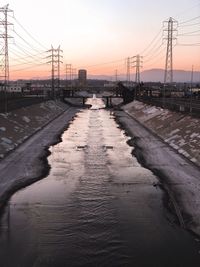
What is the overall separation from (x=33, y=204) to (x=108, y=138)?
28179 millimetres

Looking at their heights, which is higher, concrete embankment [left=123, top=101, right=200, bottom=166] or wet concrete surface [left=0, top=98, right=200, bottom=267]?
concrete embankment [left=123, top=101, right=200, bottom=166]

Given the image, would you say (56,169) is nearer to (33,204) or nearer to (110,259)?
(33,204)

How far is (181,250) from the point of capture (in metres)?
14.9

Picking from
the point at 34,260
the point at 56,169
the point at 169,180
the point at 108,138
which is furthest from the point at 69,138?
the point at 34,260

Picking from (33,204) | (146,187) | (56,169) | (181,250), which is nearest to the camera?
(181,250)

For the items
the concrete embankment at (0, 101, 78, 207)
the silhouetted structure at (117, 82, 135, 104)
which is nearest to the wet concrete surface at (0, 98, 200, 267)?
the concrete embankment at (0, 101, 78, 207)

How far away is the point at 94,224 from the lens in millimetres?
17375

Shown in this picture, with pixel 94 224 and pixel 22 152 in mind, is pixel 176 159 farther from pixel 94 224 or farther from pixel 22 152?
pixel 94 224

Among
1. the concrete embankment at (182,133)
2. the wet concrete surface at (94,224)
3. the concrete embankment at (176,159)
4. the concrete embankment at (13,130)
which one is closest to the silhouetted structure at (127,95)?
the concrete embankment at (13,130)

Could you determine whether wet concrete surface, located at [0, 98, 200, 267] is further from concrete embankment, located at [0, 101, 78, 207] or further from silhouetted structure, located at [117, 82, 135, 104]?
silhouetted structure, located at [117, 82, 135, 104]

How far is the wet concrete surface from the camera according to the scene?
14.2m

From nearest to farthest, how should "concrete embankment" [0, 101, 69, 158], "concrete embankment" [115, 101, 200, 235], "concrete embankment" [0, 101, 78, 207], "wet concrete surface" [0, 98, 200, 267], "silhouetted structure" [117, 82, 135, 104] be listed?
"wet concrete surface" [0, 98, 200, 267]
"concrete embankment" [115, 101, 200, 235]
"concrete embankment" [0, 101, 78, 207]
"concrete embankment" [0, 101, 69, 158]
"silhouetted structure" [117, 82, 135, 104]

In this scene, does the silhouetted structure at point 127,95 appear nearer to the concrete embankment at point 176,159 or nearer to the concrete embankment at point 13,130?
the concrete embankment at point 13,130

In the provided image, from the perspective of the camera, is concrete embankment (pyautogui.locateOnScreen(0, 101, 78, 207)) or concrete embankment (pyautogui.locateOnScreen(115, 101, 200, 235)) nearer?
concrete embankment (pyautogui.locateOnScreen(115, 101, 200, 235))
